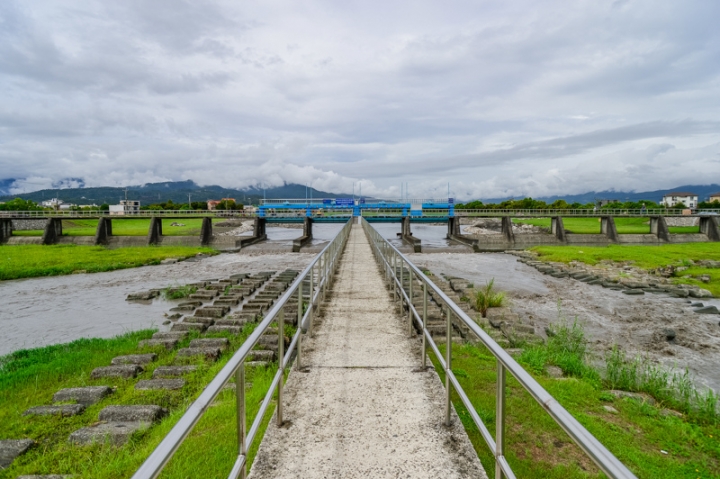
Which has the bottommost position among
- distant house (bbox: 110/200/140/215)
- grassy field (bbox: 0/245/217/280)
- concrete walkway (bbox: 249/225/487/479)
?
A: grassy field (bbox: 0/245/217/280)

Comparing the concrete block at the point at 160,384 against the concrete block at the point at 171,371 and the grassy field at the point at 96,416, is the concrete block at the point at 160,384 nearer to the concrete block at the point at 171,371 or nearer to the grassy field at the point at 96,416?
the grassy field at the point at 96,416

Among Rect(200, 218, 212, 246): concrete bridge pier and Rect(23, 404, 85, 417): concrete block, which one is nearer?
Rect(23, 404, 85, 417): concrete block

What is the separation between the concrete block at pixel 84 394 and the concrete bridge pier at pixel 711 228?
61.3m

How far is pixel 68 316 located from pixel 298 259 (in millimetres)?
17711

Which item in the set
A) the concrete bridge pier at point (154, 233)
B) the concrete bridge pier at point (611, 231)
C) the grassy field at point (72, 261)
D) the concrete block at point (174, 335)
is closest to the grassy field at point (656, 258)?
the concrete bridge pier at point (611, 231)

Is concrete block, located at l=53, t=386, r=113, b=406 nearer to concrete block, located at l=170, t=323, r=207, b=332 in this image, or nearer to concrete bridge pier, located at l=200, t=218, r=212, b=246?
concrete block, located at l=170, t=323, r=207, b=332

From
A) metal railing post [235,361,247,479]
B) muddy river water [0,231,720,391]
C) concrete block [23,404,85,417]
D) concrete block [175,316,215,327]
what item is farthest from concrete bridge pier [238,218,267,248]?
metal railing post [235,361,247,479]

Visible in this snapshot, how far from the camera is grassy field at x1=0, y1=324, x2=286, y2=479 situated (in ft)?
12.9

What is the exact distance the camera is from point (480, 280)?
2158cm

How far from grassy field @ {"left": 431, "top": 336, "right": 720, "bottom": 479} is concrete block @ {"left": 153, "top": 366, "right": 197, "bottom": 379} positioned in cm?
Result: 431

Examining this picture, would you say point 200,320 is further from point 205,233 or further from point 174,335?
point 205,233

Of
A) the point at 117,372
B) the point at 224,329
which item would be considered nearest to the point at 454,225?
the point at 224,329

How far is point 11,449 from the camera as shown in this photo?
4.75m

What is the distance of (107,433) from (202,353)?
10.8ft
